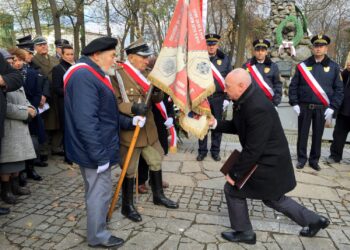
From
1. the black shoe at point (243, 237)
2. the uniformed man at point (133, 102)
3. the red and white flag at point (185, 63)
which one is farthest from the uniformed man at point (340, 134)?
the uniformed man at point (133, 102)

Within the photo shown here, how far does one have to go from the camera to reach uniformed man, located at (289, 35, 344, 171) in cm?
616

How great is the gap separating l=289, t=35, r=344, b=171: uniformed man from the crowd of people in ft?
0.06

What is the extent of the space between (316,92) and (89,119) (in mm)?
4434

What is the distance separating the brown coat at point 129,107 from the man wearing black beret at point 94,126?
493 millimetres

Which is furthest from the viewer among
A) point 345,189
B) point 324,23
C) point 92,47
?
point 324,23

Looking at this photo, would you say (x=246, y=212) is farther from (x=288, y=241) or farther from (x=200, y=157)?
(x=200, y=157)

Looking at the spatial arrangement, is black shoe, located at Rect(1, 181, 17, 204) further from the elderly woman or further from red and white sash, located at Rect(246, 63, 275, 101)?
red and white sash, located at Rect(246, 63, 275, 101)

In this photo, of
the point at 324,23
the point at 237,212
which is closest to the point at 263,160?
the point at 237,212

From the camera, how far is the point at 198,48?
12.9ft

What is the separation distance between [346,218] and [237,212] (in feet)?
5.42

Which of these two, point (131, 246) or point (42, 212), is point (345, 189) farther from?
point (42, 212)

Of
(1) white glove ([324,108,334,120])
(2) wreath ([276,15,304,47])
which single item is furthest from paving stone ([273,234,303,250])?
(2) wreath ([276,15,304,47])

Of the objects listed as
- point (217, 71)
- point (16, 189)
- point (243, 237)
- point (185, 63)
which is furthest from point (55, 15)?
point (243, 237)

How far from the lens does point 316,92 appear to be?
617cm
